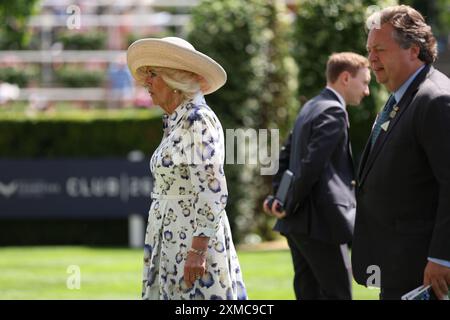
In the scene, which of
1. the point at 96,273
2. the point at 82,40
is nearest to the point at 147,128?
the point at 96,273

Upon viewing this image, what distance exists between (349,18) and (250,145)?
2367 mm

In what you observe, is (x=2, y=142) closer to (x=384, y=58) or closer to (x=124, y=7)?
Answer: (x=124, y=7)

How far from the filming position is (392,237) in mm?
4934

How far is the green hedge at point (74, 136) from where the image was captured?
17.6m

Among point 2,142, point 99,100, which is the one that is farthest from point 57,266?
point 99,100

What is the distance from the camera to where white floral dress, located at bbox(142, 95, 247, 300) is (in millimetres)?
5348

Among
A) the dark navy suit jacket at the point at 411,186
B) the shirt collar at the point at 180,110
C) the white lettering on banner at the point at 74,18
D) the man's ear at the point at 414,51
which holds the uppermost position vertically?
the white lettering on banner at the point at 74,18

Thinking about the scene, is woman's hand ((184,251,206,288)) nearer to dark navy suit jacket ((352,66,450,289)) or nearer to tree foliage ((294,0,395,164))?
dark navy suit jacket ((352,66,450,289))

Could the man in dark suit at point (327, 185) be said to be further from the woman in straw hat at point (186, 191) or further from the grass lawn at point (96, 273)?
the grass lawn at point (96, 273)

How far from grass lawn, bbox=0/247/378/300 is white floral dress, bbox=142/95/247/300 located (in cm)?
460

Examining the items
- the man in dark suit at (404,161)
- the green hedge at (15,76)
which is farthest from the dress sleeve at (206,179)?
the green hedge at (15,76)

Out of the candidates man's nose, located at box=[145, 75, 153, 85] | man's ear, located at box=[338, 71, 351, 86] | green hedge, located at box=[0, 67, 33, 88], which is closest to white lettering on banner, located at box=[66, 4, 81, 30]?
man's ear, located at box=[338, 71, 351, 86]

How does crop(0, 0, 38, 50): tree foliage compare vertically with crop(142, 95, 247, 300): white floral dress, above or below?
above

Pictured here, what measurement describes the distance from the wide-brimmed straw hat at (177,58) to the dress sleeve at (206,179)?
15.0 inches
